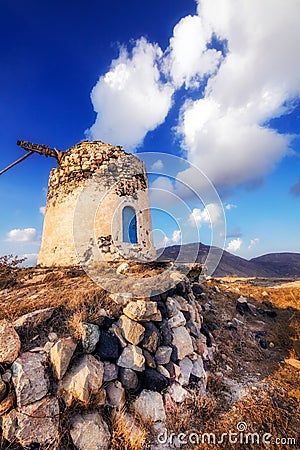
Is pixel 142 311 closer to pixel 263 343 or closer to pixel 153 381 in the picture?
pixel 153 381

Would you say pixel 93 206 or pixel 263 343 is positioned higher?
pixel 93 206

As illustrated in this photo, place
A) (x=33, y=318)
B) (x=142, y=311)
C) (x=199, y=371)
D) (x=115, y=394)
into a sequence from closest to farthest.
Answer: (x=115, y=394) → (x=33, y=318) → (x=142, y=311) → (x=199, y=371)

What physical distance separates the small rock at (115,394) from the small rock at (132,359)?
11.6 inches

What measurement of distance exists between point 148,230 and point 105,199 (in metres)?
2.41

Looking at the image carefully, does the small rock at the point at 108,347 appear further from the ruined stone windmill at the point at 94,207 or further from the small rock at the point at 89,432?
the ruined stone windmill at the point at 94,207

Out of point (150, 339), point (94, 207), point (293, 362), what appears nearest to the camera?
point (150, 339)

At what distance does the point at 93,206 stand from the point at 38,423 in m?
7.32

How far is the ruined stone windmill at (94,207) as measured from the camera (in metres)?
9.40

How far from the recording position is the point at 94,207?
31.5 ft

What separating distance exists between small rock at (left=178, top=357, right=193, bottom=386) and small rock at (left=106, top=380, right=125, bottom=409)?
132cm

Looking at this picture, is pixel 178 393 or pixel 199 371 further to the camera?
pixel 199 371

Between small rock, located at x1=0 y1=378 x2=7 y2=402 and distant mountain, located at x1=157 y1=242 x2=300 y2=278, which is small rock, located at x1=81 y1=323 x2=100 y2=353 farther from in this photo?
distant mountain, located at x1=157 y1=242 x2=300 y2=278

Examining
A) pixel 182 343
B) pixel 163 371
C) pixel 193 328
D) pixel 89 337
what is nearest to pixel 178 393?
pixel 163 371

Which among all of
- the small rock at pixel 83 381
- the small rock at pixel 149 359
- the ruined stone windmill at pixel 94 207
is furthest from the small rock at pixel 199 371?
the ruined stone windmill at pixel 94 207
